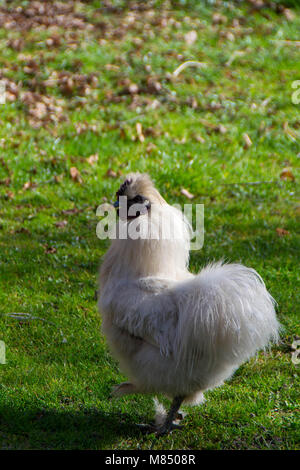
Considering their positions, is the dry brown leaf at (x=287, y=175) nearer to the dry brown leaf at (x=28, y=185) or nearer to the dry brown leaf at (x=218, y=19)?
the dry brown leaf at (x=28, y=185)

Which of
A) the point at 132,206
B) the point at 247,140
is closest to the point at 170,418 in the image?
the point at 132,206

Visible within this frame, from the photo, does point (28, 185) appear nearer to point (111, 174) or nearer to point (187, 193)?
point (111, 174)

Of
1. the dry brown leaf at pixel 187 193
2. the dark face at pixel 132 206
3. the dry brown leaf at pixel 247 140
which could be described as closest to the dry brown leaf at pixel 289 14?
the dry brown leaf at pixel 247 140

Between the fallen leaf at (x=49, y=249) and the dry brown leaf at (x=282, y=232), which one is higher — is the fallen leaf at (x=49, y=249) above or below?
below

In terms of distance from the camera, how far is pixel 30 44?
36.2 feet

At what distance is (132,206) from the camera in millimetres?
4051

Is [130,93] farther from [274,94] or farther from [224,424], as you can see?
[224,424]

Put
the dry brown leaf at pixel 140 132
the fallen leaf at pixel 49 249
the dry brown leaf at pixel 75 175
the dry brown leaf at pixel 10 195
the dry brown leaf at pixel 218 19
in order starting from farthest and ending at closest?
the dry brown leaf at pixel 218 19, the dry brown leaf at pixel 140 132, the dry brown leaf at pixel 75 175, the dry brown leaf at pixel 10 195, the fallen leaf at pixel 49 249

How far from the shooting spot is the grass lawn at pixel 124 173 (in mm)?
4359

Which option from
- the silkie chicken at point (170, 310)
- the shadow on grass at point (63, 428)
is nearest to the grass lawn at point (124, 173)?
the shadow on grass at point (63, 428)

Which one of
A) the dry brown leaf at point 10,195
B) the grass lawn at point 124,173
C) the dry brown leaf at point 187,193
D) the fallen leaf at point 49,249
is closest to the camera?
the grass lawn at point 124,173

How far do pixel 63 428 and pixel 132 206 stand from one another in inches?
62.6

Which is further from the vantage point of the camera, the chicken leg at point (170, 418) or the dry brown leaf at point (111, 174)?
the dry brown leaf at point (111, 174)

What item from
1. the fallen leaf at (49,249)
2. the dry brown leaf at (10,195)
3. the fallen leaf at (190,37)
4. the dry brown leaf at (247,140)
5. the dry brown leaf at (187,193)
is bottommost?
the fallen leaf at (49,249)
